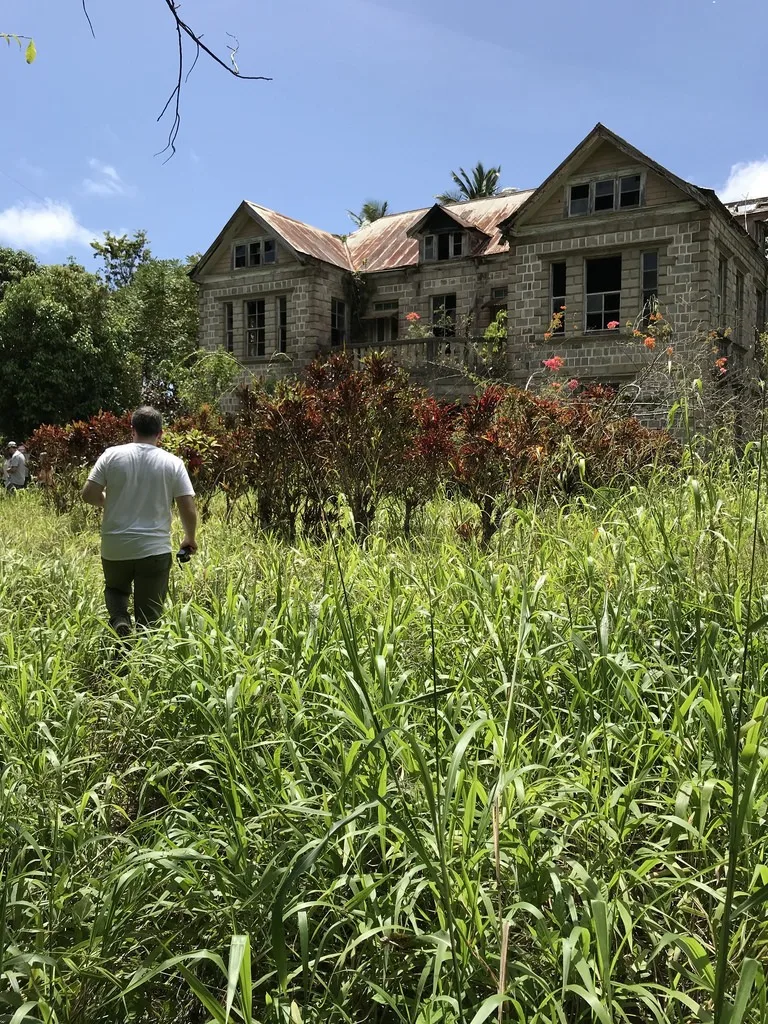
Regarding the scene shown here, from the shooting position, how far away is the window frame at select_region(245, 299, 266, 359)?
2612 centimetres

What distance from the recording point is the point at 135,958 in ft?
7.64

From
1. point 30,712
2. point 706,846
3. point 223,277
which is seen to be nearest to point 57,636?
point 30,712

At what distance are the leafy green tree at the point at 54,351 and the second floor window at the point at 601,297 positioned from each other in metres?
16.0

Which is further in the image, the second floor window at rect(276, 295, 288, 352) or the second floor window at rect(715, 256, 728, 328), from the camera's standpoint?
the second floor window at rect(276, 295, 288, 352)

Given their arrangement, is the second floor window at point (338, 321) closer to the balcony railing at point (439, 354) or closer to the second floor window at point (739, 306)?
the balcony railing at point (439, 354)

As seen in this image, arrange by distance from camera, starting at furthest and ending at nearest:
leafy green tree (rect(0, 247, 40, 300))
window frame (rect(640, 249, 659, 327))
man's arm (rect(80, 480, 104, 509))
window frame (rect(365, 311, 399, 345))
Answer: leafy green tree (rect(0, 247, 40, 300)) → window frame (rect(365, 311, 399, 345)) → window frame (rect(640, 249, 659, 327)) → man's arm (rect(80, 480, 104, 509))

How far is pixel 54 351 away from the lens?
90.3 ft

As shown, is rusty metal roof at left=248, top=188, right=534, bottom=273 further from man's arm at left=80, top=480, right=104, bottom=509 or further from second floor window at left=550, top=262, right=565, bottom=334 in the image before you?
man's arm at left=80, top=480, right=104, bottom=509

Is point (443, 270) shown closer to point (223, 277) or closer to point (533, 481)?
point (223, 277)

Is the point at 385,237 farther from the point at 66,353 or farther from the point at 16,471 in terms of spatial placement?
the point at 16,471

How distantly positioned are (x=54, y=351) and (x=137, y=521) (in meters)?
25.0

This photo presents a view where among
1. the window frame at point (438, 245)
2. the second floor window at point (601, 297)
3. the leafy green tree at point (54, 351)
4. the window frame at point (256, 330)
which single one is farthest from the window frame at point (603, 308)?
the leafy green tree at point (54, 351)

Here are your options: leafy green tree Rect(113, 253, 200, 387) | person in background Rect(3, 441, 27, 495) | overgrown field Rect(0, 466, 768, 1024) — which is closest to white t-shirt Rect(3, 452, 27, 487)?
person in background Rect(3, 441, 27, 495)

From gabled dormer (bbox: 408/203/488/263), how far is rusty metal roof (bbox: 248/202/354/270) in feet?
9.47
